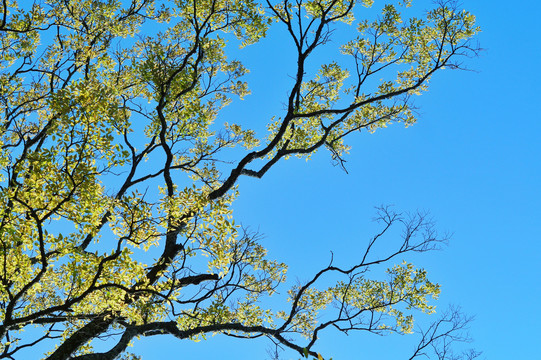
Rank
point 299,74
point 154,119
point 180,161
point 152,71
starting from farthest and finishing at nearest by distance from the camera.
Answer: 1. point 180,161
2. point 154,119
3. point 299,74
4. point 152,71

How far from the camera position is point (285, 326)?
8.88 metres

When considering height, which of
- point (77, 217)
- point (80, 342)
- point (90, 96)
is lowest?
point (80, 342)

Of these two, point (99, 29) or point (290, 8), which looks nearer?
point (290, 8)

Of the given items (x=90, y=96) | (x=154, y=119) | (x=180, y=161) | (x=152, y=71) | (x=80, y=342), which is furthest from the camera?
(x=180, y=161)

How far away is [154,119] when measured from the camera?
11727mm

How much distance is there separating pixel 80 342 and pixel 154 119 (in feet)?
19.8

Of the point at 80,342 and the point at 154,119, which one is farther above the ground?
the point at 154,119

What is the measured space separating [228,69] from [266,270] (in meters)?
6.55

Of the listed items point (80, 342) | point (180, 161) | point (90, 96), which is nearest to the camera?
point (90, 96)

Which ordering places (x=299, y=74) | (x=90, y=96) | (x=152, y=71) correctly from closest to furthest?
(x=90, y=96) < (x=152, y=71) < (x=299, y=74)

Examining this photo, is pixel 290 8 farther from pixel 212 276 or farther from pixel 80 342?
pixel 80 342

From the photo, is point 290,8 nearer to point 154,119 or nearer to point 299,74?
point 299,74

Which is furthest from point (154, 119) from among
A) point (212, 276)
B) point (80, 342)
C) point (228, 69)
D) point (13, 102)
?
point (80, 342)

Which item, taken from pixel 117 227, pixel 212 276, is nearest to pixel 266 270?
pixel 212 276
